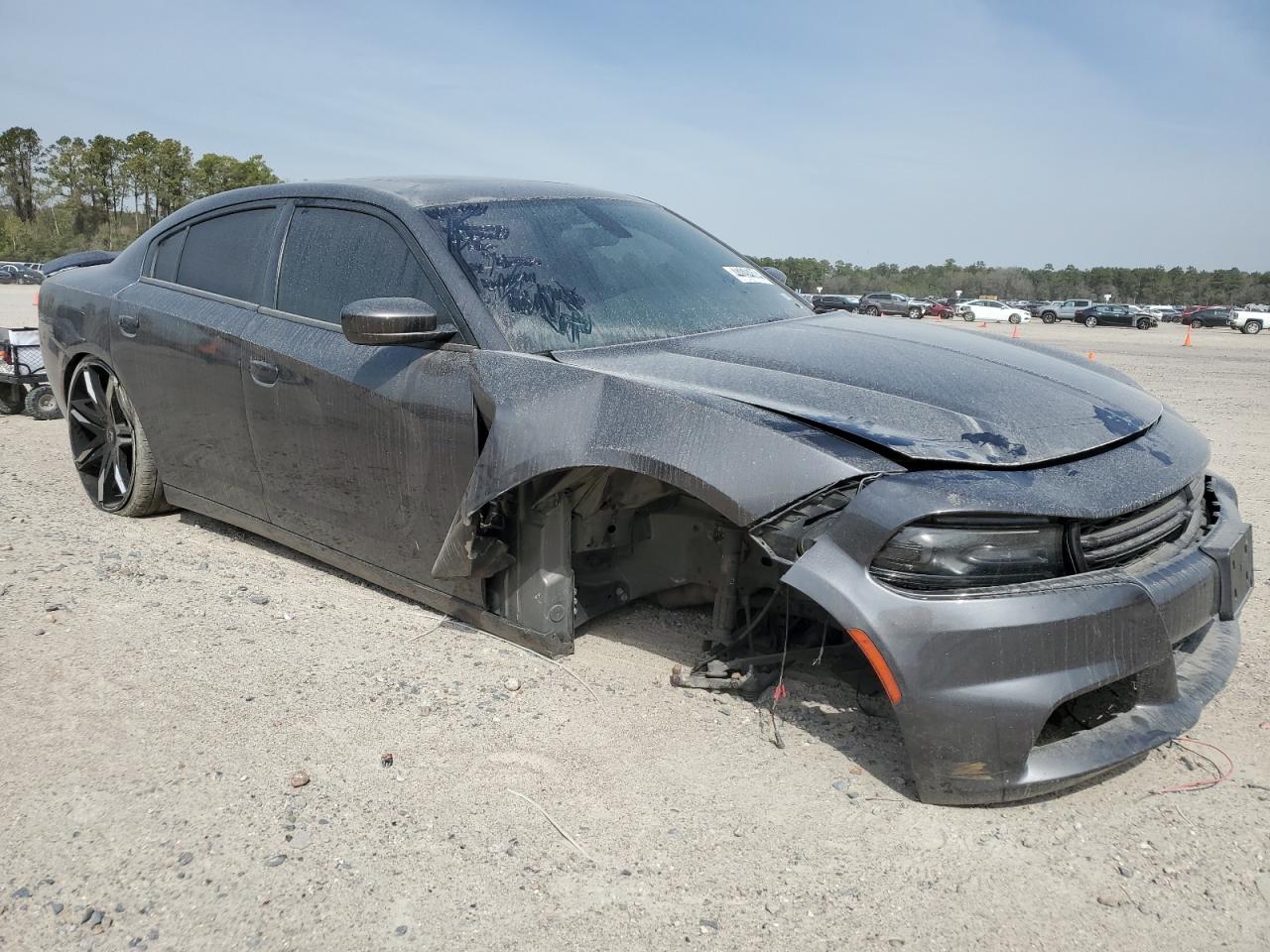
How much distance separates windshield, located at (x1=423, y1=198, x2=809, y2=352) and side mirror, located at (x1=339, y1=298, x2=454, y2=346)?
22 centimetres

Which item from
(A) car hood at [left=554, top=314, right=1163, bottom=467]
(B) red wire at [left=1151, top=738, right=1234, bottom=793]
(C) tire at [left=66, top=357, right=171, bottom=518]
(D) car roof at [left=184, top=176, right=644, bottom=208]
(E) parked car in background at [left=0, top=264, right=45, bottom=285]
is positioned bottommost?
(E) parked car in background at [left=0, top=264, right=45, bottom=285]

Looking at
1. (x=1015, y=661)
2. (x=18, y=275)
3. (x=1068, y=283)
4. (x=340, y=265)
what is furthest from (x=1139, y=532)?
(x=1068, y=283)

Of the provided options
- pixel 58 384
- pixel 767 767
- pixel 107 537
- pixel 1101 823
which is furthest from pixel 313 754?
pixel 58 384

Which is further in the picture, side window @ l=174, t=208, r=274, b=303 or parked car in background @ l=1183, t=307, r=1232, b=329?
parked car in background @ l=1183, t=307, r=1232, b=329

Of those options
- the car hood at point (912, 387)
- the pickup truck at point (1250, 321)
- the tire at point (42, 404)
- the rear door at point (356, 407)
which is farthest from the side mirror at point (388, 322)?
the pickup truck at point (1250, 321)

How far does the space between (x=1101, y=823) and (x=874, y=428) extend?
109cm

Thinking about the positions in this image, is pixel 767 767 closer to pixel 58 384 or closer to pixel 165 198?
pixel 58 384

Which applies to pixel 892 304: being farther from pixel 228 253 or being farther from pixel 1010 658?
pixel 1010 658

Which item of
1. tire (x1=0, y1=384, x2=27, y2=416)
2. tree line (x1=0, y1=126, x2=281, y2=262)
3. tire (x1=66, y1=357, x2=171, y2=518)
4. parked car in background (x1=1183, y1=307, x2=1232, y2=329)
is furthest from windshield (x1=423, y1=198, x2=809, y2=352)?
tree line (x1=0, y1=126, x2=281, y2=262)

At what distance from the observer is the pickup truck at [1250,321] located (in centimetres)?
4222

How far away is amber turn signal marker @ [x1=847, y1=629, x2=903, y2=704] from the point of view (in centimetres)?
229

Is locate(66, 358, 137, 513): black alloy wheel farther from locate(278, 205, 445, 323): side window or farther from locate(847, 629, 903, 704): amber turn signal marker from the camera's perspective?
locate(847, 629, 903, 704): amber turn signal marker

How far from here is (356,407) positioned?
340 centimetres

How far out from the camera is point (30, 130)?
88.7 m
